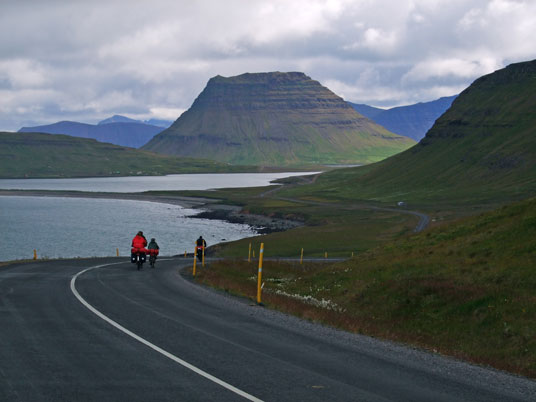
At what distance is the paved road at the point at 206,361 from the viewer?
9.80 m

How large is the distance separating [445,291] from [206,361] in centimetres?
1332

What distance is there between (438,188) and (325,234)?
106 meters

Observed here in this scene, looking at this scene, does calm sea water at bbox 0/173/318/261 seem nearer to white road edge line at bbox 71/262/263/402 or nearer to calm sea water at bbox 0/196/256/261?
calm sea water at bbox 0/196/256/261

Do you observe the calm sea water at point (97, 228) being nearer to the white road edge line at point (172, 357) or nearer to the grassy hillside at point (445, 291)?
the grassy hillside at point (445, 291)

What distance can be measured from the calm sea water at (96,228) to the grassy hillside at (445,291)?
5260 centimetres

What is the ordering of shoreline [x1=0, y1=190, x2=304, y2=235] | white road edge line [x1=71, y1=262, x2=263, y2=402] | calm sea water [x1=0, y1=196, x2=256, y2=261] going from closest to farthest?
white road edge line [x1=71, y1=262, x2=263, y2=402]
calm sea water [x1=0, y1=196, x2=256, y2=261]
shoreline [x1=0, y1=190, x2=304, y2=235]

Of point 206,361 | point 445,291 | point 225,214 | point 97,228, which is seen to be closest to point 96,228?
point 97,228

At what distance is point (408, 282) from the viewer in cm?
2544

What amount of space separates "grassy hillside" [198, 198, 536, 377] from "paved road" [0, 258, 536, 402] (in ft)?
6.07

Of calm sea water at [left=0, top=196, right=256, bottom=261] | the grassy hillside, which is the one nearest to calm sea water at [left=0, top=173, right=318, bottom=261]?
calm sea water at [left=0, top=196, right=256, bottom=261]

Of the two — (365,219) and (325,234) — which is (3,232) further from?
(365,219)

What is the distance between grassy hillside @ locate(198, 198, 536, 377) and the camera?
1700cm

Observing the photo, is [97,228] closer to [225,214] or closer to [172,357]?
[225,214]

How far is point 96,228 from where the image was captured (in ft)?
380
